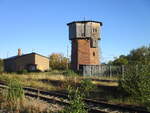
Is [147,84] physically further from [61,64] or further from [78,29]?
[61,64]

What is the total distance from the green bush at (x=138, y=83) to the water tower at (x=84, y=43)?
32.4 meters

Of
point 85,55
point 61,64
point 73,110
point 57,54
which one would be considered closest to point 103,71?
point 85,55

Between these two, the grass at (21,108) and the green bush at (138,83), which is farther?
the grass at (21,108)

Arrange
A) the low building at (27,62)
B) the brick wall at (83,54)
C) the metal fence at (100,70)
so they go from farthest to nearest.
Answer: the low building at (27,62)
the brick wall at (83,54)
the metal fence at (100,70)

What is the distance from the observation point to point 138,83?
43.9 ft

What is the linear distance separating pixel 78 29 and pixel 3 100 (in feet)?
128

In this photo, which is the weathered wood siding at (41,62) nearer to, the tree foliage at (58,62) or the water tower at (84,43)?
the tree foliage at (58,62)

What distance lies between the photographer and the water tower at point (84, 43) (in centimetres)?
4941

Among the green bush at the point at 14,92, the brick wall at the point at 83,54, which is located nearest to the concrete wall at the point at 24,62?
the brick wall at the point at 83,54

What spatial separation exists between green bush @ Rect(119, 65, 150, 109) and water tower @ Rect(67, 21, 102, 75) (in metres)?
32.4

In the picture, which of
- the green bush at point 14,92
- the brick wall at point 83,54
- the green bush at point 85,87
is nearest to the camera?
the green bush at point 14,92

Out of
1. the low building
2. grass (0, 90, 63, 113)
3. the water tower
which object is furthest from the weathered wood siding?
grass (0, 90, 63, 113)

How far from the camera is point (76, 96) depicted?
371 inches

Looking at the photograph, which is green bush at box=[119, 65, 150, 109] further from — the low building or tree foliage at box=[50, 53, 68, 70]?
tree foliage at box=[50, 53, 68, 70]
